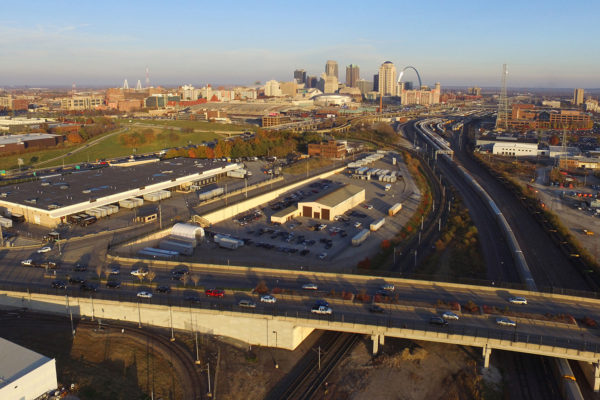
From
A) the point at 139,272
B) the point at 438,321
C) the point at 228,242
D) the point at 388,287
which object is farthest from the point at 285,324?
the point at 228,242

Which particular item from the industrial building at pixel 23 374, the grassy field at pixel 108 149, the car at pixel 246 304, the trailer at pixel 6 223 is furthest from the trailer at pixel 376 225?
the grassy field at pixel 108 149

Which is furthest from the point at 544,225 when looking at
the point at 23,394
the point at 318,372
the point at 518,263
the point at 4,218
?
the point at 4,218

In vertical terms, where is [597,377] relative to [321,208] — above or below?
below

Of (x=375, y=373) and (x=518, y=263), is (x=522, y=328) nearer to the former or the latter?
(x=375, y=373)

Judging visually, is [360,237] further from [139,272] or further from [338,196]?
[139,272]

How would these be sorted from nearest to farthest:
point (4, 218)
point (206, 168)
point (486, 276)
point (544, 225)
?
point (486, 276) < point (4, 218) < point (544, 225) < point (206, 168)

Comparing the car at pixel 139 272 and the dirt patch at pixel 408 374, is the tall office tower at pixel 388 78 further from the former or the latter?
the dirt patch at pixel 408 374
